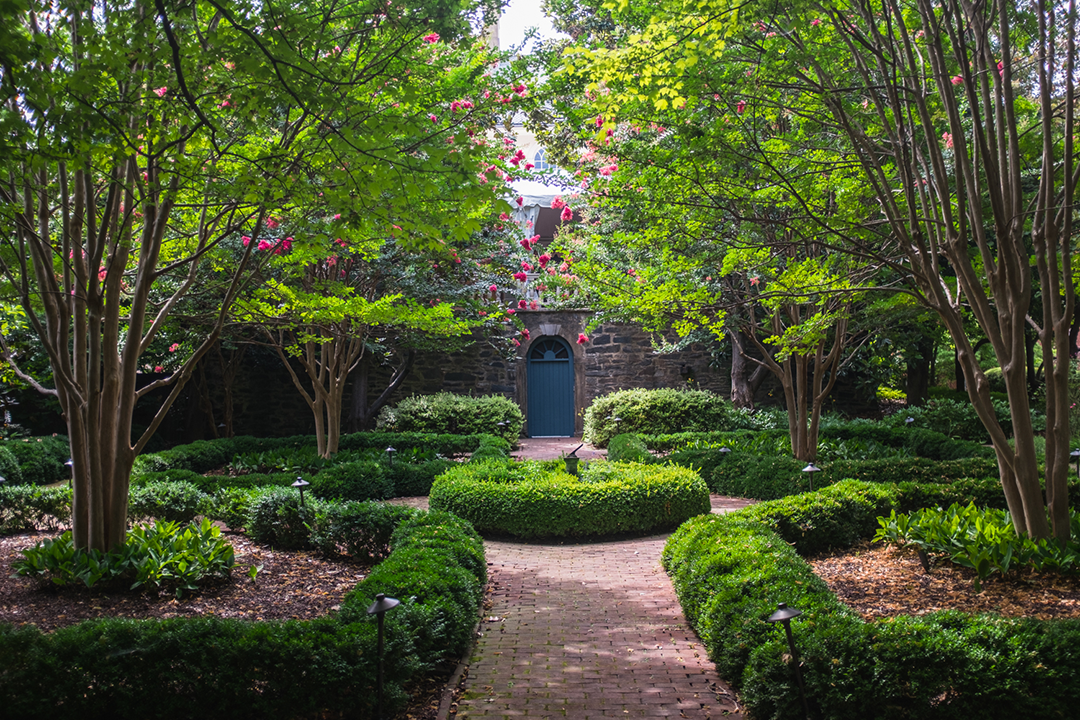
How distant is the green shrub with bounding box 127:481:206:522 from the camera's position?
7340 millimetres

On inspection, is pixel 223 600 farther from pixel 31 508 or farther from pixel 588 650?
pixel 31 508

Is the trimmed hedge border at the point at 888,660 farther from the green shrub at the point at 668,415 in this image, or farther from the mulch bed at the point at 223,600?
the green shrub at the point at 668,415

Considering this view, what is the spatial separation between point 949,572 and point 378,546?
14.4 feet

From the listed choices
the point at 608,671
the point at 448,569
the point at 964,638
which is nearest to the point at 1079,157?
the point at 964,638

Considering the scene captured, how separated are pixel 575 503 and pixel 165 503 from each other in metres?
4.12

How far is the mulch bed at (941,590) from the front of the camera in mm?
4445

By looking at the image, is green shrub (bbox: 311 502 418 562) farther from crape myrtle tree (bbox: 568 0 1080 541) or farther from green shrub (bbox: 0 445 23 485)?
green shrub (bbox: 0 445 23 485)

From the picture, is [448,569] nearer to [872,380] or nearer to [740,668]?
[740,668]

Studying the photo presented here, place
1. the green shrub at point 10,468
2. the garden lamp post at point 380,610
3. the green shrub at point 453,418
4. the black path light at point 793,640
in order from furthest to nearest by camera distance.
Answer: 1. the green shrub at point 453,418
2. the green shrub at point 10,468
3. the garden lamp post at point 380,610
4. the black path light at point 793,640

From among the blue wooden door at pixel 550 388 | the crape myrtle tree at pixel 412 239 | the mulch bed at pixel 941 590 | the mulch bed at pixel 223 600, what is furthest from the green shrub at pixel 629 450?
the mulch bed at pixel 223 600

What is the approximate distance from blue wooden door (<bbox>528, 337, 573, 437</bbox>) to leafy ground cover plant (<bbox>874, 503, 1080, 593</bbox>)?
37.7 ft

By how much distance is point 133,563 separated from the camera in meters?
4.97

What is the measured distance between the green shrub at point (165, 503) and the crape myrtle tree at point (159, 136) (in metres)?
2.21

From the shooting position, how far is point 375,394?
57.2ft
